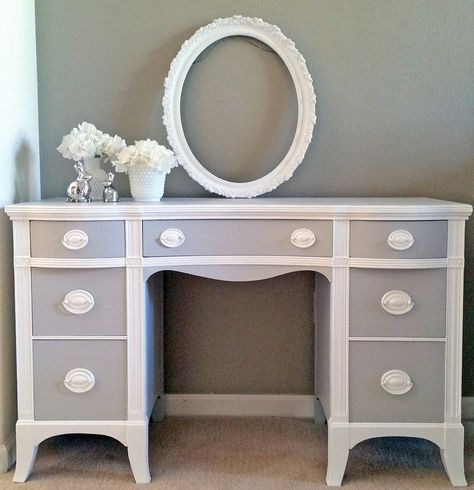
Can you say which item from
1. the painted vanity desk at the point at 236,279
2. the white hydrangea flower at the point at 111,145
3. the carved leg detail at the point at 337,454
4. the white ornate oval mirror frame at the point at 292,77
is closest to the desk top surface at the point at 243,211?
the painted vanity desk at the point at 236,279

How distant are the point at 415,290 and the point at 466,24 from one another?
1.10 metres

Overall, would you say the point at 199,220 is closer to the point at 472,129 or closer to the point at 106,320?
the point at 106,320

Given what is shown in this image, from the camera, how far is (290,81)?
2.50m

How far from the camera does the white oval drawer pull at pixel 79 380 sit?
207 cm

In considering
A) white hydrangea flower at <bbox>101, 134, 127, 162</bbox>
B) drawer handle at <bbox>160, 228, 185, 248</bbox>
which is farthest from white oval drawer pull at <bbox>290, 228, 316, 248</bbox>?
white hydrangea flower at <bbox>101, 134, 127, 162</bbox>

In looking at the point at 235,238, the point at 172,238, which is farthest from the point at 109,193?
the point at 235,238

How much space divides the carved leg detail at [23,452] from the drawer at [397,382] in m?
1.02

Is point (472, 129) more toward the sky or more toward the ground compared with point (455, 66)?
more toward the ground

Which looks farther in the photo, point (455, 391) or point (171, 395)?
point (171, 395)

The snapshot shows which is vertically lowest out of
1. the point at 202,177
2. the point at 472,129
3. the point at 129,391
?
the point at 129,391

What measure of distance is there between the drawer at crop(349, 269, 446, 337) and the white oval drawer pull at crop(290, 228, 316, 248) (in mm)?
161

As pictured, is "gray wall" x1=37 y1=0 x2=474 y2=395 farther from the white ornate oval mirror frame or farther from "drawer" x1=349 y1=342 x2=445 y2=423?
"drawer" x1=349 y1=342 x2=445 y2=423

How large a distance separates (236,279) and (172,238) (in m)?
0.24

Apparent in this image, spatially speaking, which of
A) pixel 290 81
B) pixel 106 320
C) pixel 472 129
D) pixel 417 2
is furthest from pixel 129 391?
pixel 417 2
